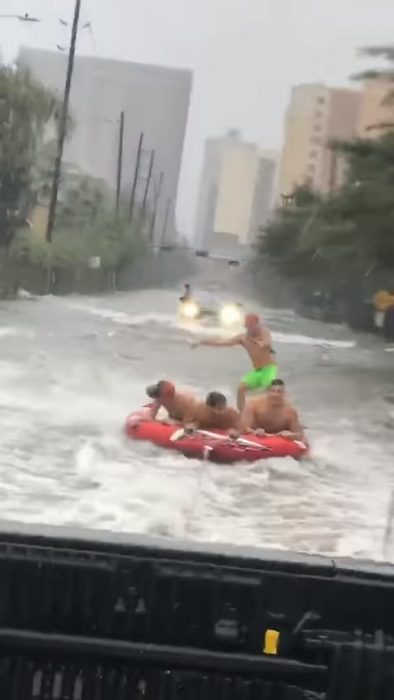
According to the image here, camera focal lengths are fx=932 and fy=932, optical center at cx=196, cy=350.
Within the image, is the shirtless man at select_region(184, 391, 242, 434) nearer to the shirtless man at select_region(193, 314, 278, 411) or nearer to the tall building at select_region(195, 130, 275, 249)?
the shirtless man at select_region(193, 314, 278, 411)

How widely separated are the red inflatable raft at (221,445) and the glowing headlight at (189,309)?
0.24 m

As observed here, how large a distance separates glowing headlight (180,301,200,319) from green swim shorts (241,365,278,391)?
155 mm

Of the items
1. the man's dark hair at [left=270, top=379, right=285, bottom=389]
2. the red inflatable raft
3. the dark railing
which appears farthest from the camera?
the man's dark hair at [left=270, top=379, right=285, bottom=389]

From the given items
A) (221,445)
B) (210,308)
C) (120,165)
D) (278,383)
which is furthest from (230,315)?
(120,165)

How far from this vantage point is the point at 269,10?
1.80 metres

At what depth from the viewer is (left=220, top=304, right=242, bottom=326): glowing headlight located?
176 cm

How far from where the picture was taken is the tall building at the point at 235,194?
182cm

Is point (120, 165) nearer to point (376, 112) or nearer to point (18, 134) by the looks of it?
point (18, 134)

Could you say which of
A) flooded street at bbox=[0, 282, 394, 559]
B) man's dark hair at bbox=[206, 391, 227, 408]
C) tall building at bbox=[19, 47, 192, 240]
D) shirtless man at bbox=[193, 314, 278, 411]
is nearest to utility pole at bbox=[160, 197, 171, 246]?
tall building at bbox=[19, 47, 192, 240]

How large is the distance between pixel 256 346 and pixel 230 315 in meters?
0.08

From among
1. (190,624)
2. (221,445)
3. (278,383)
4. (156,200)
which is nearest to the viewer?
(190,624)

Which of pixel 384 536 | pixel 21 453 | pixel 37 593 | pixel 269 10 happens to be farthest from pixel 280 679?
pixel 269 10

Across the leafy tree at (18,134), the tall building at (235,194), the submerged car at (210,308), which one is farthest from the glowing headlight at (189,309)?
the leafy tree at (18,134)

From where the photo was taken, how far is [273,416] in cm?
170
